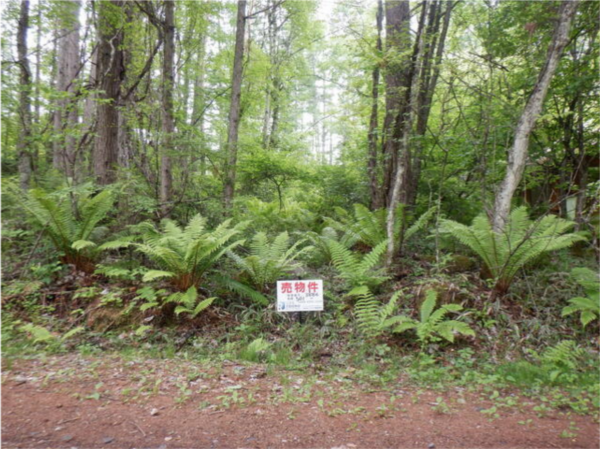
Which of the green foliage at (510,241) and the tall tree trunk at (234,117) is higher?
the tall tree trunk at (234,117)

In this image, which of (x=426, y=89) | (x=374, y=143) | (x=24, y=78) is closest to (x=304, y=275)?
(x=374, y=143)

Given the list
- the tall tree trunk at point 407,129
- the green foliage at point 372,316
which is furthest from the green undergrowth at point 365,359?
the tall tree trunk at point 407,129

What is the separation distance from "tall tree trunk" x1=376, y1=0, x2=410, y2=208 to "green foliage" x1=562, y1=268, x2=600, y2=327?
334 cm

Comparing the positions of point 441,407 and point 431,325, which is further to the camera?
point 431,325

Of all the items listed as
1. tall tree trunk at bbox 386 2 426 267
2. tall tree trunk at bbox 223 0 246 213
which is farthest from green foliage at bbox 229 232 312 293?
tall tree trunk at bbox 223 0 246 213

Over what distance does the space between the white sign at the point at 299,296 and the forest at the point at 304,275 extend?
0.02 m

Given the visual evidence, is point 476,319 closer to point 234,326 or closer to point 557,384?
point 557,384

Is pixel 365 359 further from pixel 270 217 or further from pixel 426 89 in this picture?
pixel 426 89

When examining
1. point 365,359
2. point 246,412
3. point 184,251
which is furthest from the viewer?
point 184,251

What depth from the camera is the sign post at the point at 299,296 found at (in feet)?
14.4

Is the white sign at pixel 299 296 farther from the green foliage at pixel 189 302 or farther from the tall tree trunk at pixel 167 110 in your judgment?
the tall tree trunk at pixel 167 110

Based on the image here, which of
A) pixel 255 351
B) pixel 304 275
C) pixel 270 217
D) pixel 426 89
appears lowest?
pixel 255 351

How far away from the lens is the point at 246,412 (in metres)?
2.78

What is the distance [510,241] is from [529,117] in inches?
73.0
